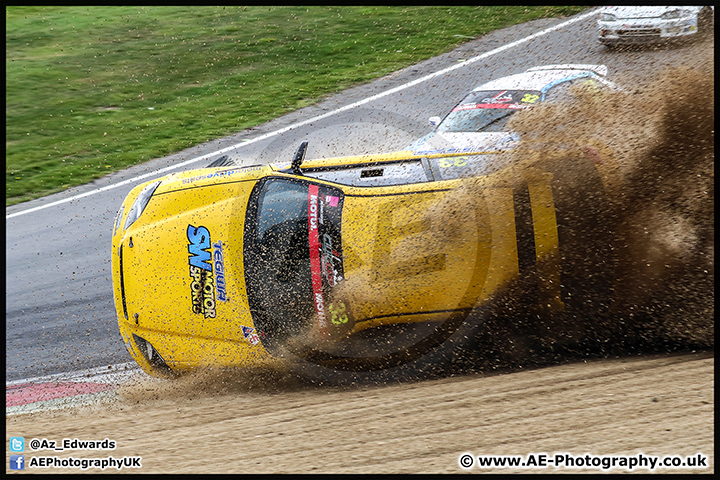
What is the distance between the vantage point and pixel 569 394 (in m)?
3.88

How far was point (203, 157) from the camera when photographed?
8344 millimetres

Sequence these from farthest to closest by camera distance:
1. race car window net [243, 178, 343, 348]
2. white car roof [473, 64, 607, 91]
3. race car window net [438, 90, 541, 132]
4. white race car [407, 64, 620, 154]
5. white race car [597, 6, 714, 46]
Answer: white race car [597, 6, 714, 46] < white car roof [473, 64, 607, 91] < race car window net [438, 90, 541, 132] < white race car [407, 64, 620, 154] < race car window net [243, 178, 343, 348]

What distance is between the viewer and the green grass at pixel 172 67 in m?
8.79

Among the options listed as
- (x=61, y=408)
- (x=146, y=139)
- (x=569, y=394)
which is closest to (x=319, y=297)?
(x=569, y=394)

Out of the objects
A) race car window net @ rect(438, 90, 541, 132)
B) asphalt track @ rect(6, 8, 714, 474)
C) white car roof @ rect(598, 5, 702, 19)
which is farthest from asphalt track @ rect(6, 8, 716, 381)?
race car window net @ rect(438, 90, 541, 132)

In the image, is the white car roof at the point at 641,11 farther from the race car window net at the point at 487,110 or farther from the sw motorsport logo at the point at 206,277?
the sw motorsport logo at the point at 206,277

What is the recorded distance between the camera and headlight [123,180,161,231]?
475 centimetres

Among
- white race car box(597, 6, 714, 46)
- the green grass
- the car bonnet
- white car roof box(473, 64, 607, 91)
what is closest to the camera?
the car bonnet

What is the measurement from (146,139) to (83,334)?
3.96m

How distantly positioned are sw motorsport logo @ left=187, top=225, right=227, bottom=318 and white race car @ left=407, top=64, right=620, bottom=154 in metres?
1.98

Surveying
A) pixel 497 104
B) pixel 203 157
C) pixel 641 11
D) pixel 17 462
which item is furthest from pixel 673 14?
pixel 17 462

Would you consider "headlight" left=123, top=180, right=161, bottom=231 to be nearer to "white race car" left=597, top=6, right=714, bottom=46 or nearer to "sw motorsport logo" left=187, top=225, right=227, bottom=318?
"sw motorsport logo" left=187, top=225, right=227, bottom=318

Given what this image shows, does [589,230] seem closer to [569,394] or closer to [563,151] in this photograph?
[563,151]

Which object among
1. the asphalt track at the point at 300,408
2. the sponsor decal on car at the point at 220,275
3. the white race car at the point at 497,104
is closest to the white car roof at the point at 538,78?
the white race car at the point at 497,104
